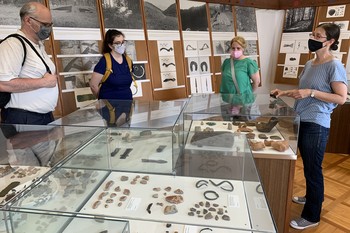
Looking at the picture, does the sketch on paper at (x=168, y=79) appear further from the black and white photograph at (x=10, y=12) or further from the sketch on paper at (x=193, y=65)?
the black and white photograph at (x=10, y=12)

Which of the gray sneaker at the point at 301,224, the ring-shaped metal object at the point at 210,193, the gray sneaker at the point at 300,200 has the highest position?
the ring-shaped metal object at the point at 210,193

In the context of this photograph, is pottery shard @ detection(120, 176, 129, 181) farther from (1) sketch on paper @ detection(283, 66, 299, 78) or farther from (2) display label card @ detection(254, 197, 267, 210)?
(1) sketch on paper @ detection(283, 66, 299, 78)

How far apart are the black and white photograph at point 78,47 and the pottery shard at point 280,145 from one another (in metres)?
2.15

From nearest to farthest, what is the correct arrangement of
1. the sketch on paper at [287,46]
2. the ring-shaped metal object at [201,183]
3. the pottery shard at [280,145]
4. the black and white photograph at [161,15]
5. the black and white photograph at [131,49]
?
the ring-shaped metal object at [201,183], the pottery shard at [280,145], the black and white photograph at [131,49], the black and white photograph at [161,15], the sketch on paper at [287,46]

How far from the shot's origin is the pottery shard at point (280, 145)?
7.06 ft

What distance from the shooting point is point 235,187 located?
5.37 feet

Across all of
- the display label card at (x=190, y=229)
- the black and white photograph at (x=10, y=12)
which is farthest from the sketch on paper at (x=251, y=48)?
the display label card at (x=190, y=229)

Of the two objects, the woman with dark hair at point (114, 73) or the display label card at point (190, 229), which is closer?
the display label card at point (190, 229)

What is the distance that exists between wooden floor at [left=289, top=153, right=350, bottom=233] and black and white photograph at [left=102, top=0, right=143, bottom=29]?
265 centimetres

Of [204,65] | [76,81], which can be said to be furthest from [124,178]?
[204,65]

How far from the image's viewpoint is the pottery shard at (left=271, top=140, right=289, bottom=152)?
7.06 ft

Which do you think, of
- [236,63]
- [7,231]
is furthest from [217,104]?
[7,231]

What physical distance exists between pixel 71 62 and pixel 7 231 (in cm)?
231

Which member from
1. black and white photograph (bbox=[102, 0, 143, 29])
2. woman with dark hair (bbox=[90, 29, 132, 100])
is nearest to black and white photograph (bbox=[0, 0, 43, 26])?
woman with dark hair (bbox=[90, 29, 132, 100])
